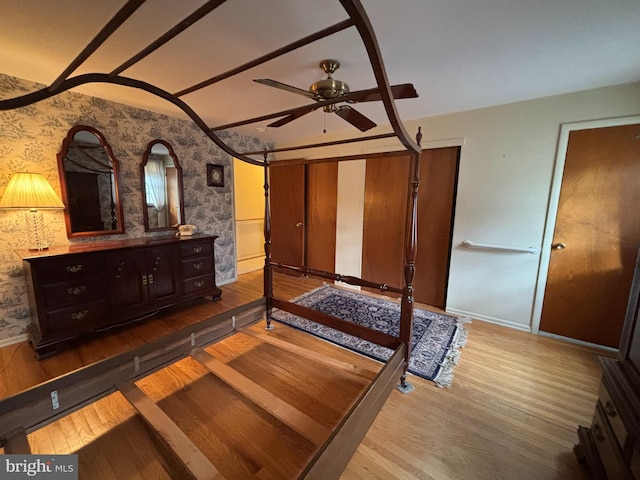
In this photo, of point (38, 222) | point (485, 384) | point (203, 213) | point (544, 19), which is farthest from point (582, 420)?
point (38, 222)

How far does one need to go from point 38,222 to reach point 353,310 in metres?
3.25

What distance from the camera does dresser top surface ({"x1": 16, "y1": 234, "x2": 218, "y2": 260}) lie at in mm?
2119

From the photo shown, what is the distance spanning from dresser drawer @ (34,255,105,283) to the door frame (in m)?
4.24

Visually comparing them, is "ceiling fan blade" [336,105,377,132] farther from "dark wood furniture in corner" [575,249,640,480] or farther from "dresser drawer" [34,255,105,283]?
"dresser drawer" [34,255,105,283]

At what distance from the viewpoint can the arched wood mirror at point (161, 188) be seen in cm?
307

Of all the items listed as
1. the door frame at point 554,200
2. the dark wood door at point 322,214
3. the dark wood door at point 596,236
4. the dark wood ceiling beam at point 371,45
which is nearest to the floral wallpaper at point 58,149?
the dark wood door at point 322,214

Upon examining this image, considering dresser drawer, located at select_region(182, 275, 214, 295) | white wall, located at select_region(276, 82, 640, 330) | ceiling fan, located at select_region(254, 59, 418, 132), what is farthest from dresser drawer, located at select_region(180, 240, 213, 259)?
white wall, located at select_region(276, 82, 640, 330)

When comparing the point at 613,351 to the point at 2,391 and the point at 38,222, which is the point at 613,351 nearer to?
the point at 2,391

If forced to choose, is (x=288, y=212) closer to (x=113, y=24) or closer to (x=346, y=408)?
(x=346, y=408)

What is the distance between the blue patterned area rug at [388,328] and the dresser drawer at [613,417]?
858mm

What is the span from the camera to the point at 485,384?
1917 mm

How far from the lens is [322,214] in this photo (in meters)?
4.19

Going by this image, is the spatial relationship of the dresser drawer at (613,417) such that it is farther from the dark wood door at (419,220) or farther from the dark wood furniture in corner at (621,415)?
the dark wood door at (419,220)

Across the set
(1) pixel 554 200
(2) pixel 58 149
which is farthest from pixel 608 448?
(2) pixel 58 149
